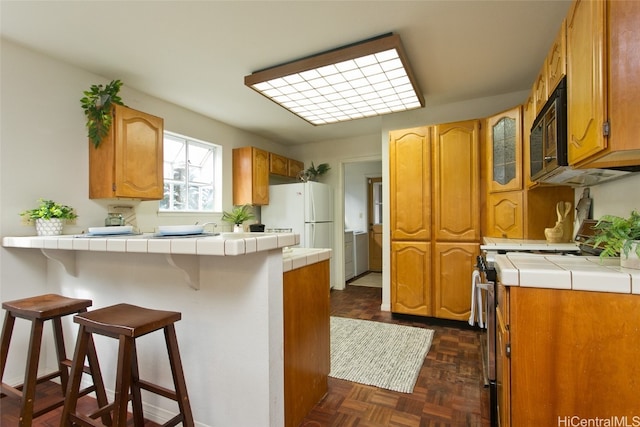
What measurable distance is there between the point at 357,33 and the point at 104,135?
215 cm

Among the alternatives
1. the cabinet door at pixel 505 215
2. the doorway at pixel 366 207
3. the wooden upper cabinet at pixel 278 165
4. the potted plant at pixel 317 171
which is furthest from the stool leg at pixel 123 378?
the doorway at pixel 366 207

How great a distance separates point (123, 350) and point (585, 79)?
2.17 metres

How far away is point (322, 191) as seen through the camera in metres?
4.56

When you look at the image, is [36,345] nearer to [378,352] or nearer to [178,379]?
[178,379]

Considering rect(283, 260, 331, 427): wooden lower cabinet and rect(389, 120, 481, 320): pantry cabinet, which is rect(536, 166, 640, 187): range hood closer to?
rect(389, 120, 481, 320): pantry cabinet

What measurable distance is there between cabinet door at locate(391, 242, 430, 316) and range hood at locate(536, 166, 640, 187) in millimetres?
1416

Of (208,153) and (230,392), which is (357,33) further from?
(208,153)

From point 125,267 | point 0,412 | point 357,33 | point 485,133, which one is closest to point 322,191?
point 485,133

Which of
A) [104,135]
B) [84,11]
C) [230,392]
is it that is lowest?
[230,392]

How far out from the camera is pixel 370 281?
548 centimetres

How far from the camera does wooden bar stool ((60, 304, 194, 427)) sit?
1.17 meters

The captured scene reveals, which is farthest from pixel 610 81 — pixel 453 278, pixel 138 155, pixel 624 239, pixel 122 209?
pixel 122 209

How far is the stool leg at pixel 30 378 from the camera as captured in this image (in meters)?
1.43

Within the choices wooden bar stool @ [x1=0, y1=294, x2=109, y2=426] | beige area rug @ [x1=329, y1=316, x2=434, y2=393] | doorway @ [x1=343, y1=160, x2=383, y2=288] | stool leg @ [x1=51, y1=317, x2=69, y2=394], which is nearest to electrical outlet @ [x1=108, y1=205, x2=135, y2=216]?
wooden bar stool @ [x1=0, y1=294, x2=109, y2=426]
